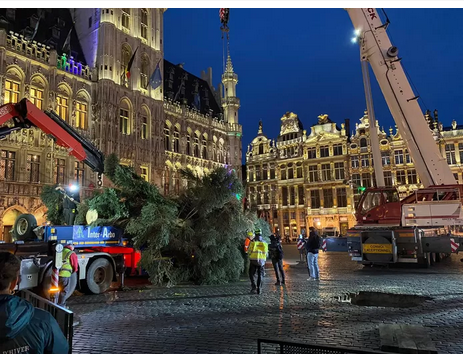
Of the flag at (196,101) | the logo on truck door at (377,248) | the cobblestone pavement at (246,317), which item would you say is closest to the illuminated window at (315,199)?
the flag at (196,101)

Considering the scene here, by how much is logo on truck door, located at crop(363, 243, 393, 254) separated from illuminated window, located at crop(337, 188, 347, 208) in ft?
116

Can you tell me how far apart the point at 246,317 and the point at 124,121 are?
82.8ft

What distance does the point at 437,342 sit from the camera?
573 centimetres

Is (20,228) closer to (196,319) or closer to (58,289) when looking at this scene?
(58,289)

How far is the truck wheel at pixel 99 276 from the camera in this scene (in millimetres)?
11156

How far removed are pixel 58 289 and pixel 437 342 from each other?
7.53 meters

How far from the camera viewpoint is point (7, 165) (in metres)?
23.0

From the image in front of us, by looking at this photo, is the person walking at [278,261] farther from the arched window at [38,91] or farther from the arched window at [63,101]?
the arched window at [38,91]

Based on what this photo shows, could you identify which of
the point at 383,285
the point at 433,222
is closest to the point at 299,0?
the point at 383,285

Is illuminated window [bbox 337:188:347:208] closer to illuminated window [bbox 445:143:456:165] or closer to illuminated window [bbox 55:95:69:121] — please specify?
illuminated window [bbox 445:143:456:165]

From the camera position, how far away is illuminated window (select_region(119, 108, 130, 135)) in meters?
29.5

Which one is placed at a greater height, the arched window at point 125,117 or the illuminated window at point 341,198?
the arched window at point 125,117

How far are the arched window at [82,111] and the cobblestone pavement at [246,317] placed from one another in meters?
19.2

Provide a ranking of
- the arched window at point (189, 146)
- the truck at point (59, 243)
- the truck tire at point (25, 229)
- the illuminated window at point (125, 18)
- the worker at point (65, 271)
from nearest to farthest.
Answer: the worker at point (65, 271) → the truck at point (59, 243) → the truck tire at point (25, 229) → the illuminated window at point (125, 18) → the arched window at point (189, 146)
